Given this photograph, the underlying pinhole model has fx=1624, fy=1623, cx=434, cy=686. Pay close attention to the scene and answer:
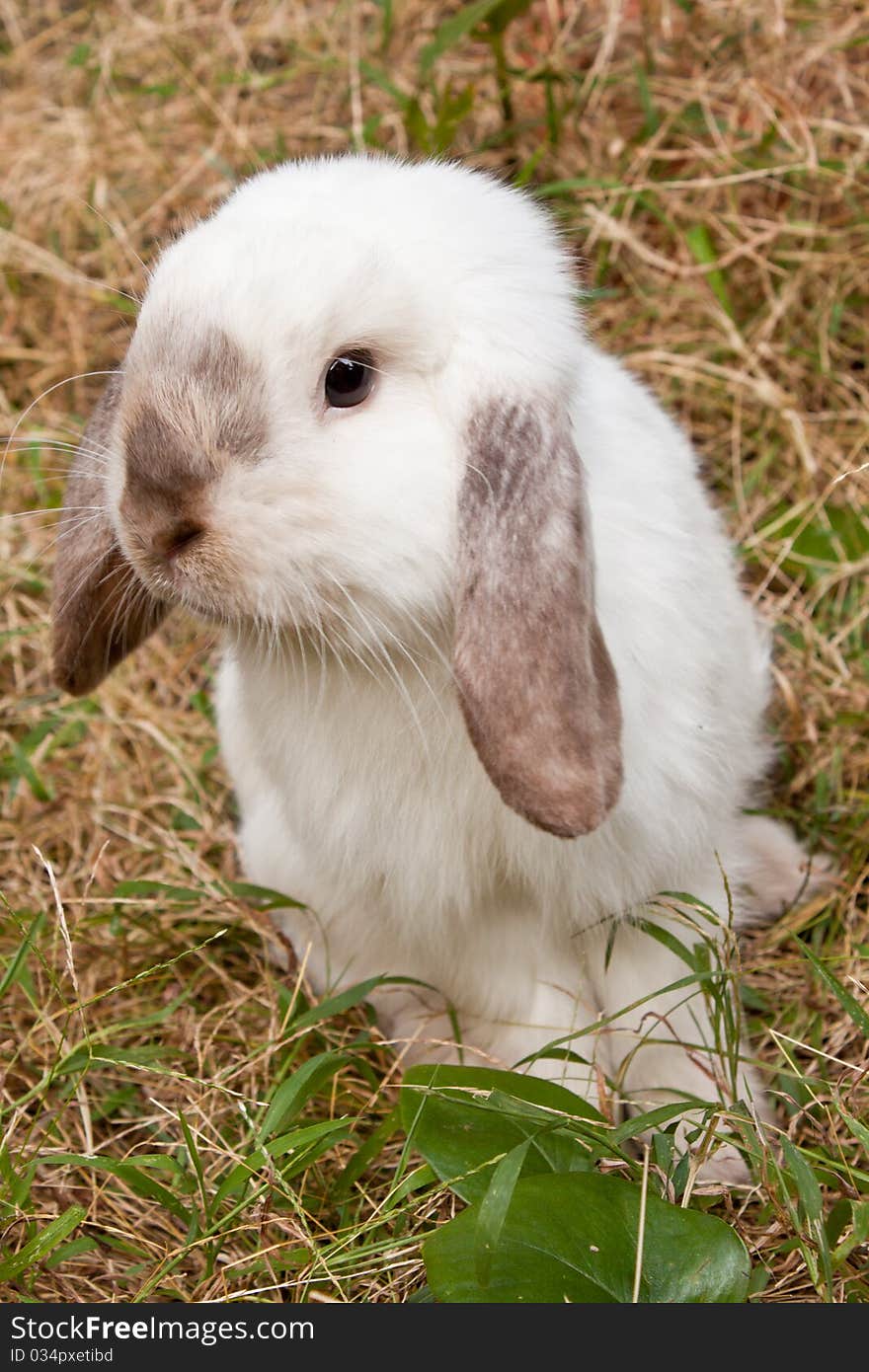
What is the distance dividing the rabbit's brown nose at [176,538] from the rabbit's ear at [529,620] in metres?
0.32

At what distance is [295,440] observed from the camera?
1.95 meters

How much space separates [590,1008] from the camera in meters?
2.57

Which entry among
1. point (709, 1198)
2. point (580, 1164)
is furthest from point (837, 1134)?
point (580, 1164)

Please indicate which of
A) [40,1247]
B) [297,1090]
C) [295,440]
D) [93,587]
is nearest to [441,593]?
[295,440]

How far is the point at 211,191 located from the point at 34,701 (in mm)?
1545

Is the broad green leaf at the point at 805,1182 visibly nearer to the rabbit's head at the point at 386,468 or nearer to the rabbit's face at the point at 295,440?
the rabbit's head at the point at 386,468

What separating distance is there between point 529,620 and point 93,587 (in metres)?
0.81

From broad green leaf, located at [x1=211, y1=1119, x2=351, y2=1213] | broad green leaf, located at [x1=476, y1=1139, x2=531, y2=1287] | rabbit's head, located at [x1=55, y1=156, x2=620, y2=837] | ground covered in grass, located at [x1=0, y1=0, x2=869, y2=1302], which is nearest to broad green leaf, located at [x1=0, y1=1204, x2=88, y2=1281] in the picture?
ground covered in grass, located at [x1=0, y1=0, x2=869, y2=1302]

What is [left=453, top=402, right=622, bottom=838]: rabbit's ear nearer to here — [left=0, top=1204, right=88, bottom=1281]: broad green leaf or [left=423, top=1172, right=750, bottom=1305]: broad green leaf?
[left=423, top=1172, right=750, bottom=1305]: broad green leaf

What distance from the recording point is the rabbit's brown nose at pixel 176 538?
1967 millimetres

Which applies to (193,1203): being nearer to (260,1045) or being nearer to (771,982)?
(260,1045)

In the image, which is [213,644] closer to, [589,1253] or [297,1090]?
[297,1090]

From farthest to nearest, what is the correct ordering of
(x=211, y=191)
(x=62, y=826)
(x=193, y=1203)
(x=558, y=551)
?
(x=211, y=191)
(x=62, y=826)
(x=193, y=1203)
(x=558, y=551)

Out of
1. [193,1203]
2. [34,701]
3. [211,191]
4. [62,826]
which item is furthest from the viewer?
[211,191]
